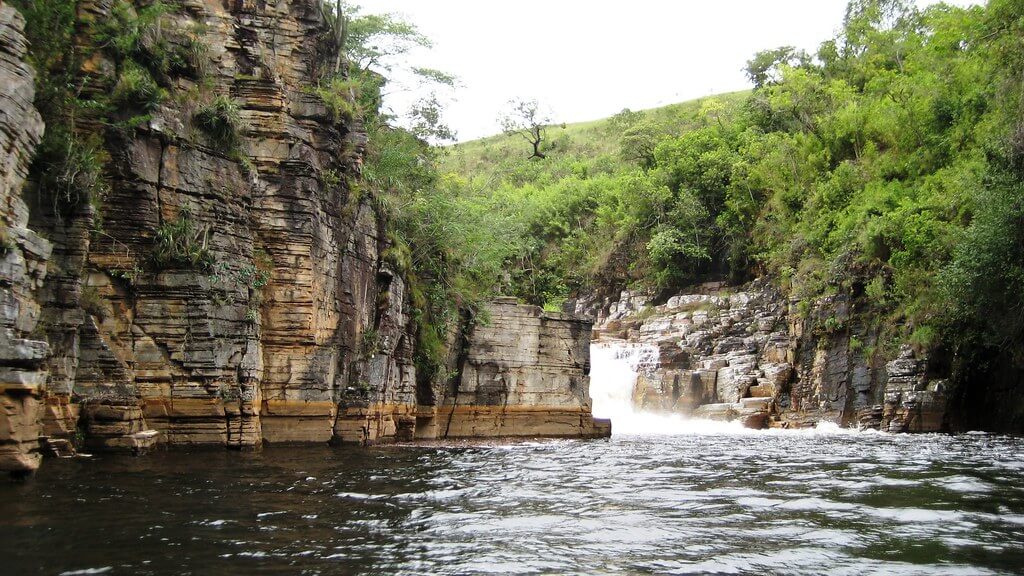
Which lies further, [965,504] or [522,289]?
[522,289]

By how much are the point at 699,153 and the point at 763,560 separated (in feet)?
170

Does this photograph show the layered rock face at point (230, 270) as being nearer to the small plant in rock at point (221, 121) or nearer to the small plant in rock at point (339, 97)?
the small plant in rock at point (221, 121)

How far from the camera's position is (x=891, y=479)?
1512 centimetres

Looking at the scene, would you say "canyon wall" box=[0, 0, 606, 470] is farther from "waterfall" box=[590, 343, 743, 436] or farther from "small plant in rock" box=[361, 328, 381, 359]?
"waterfall" box=[590, 343, 743, 436]

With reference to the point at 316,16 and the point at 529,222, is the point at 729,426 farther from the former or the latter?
the point at 529,222

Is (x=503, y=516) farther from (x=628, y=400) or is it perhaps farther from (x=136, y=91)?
(x=628, y=400)

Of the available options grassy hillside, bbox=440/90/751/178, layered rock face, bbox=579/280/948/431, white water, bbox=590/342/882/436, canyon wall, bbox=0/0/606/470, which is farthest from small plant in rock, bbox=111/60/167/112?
grassy hillside, bbox=440/90/751/178

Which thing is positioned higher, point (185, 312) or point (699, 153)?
Result: point (699, 153)

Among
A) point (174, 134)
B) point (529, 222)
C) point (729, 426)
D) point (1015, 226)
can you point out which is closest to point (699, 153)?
point (529, 222)

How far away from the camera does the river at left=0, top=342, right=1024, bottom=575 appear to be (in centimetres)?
818

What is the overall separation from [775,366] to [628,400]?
7.57 metres

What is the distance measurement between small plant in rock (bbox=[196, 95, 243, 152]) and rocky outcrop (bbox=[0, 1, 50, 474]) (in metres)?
5.72

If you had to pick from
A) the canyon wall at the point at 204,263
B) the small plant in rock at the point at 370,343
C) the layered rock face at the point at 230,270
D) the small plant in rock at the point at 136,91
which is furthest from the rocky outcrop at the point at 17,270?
the small plant in rock at the point at 370,343

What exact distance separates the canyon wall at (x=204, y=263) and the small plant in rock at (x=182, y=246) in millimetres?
47
